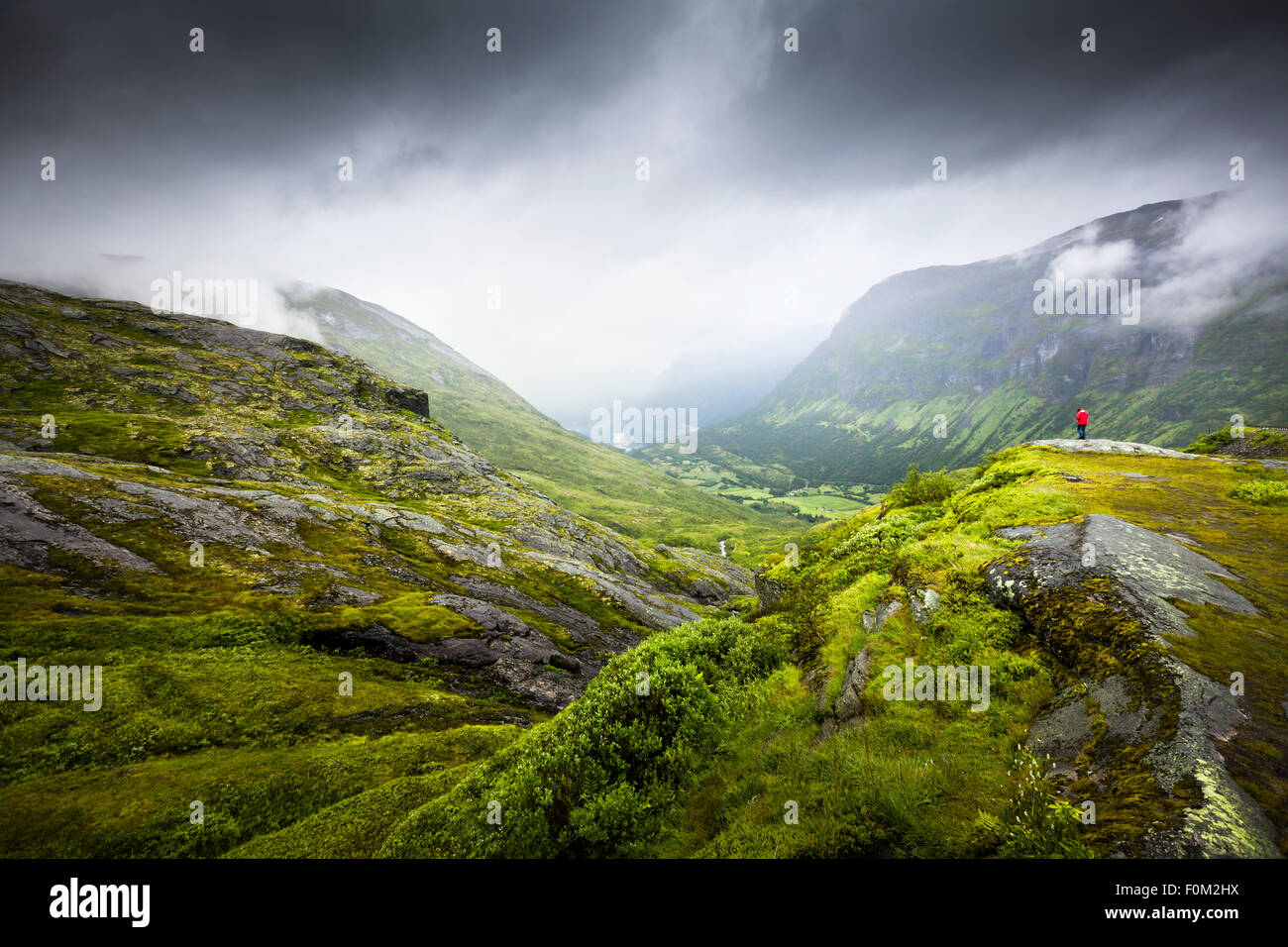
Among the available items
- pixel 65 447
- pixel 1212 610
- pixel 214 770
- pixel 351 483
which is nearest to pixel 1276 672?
pixel 1212 610

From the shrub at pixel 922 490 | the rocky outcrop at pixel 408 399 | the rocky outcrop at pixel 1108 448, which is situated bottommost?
the shrub at pixel 922 490

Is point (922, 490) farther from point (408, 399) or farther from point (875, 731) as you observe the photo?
point (408, 399)

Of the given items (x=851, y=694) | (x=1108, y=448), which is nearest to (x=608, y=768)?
(x=851, y=694)

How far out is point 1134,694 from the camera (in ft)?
21.3

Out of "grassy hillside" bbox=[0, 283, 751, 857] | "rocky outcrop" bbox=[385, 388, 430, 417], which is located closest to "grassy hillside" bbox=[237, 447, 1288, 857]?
"grassy hillside" bbox=[0, 283, 751, 857]

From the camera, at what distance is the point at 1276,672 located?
6.42 meters

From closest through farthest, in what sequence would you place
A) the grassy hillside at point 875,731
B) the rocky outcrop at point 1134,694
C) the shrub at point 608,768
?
the rocky outcrop at point 1134,694, the grassy hillside at point 875,731, the shrub at point 608,768

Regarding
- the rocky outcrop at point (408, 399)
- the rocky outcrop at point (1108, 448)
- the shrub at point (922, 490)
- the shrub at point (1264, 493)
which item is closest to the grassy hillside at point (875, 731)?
the shrub at point (1264, 493)

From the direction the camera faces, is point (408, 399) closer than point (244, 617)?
No

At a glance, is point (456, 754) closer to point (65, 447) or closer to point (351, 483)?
point (351, 483)

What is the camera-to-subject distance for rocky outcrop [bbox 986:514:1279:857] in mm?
4695

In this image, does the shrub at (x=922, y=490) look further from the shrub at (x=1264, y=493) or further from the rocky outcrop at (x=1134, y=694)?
the rocky outcrop at (x=1134, y=694)

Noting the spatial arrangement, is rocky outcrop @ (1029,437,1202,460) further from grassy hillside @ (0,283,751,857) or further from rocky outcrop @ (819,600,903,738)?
grassy hillside @ (0,283,751,857)

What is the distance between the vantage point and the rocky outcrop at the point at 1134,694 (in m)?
4.70
